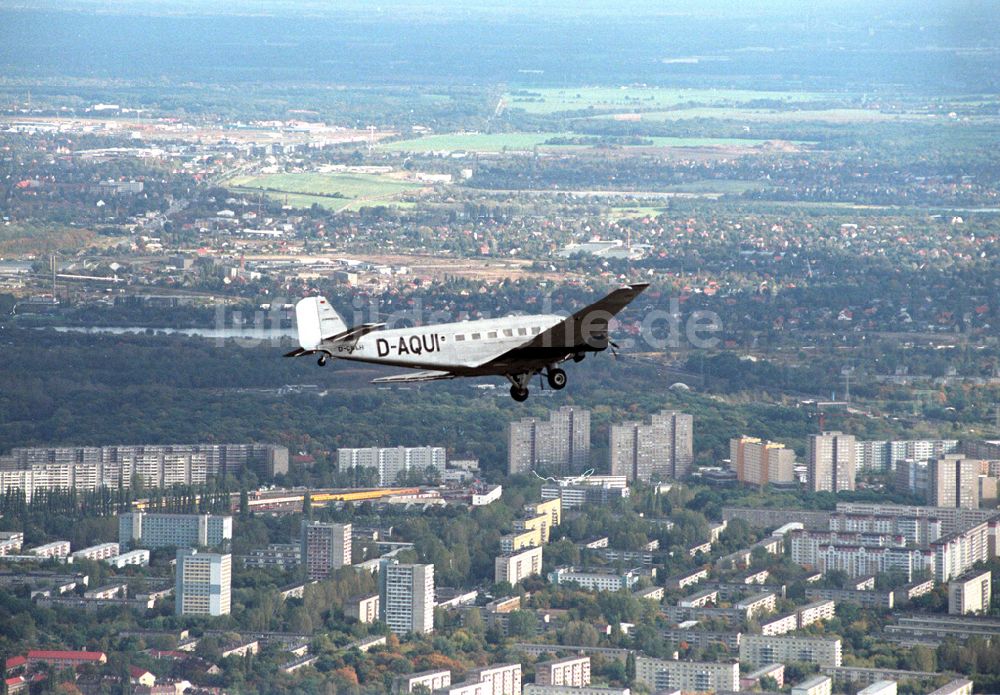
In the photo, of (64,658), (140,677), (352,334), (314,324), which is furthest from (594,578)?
(314,324)

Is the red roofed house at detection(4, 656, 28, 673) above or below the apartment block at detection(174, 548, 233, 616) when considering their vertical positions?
below

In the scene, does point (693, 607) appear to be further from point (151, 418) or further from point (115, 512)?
point (151, 418)

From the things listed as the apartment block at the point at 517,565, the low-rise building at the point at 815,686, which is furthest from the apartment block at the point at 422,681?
the apartment block at the point at 517,565

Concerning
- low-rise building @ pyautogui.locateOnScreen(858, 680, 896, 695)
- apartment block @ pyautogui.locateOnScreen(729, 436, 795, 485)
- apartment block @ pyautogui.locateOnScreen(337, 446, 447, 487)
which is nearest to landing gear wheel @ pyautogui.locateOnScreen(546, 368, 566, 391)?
low-rise building @ pyautogui.locateOnScreen(858, 680, 896, 695)

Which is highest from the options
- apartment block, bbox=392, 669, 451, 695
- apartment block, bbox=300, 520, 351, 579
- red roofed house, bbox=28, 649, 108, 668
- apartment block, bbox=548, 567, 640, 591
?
apartment block, bbox=300, 520, 351, 579

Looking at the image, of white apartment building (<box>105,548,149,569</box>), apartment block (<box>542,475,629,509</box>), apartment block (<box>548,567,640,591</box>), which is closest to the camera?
apartment block (<box>548,567,640,591</box>)

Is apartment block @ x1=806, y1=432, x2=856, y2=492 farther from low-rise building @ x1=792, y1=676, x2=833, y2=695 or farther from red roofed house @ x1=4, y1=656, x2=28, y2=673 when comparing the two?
red roofed house @ x1=4, y1=656, x2=28, y2=673

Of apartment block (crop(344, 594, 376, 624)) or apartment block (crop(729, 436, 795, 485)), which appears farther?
apartment block (crop(729, 436, 795, 485))

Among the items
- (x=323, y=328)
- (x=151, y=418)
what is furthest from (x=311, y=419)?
(x=323, y=328)
